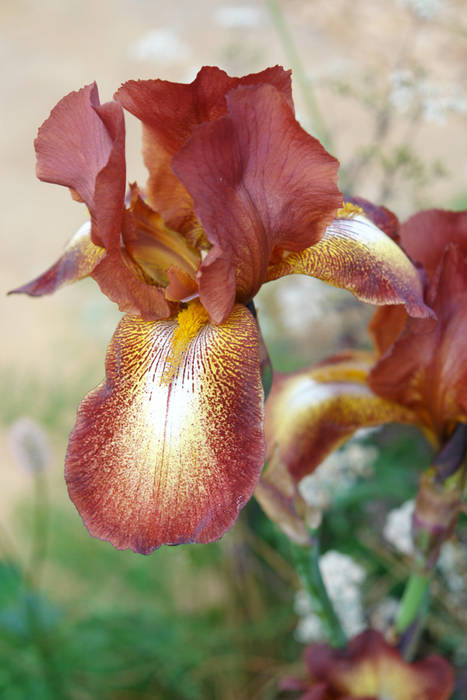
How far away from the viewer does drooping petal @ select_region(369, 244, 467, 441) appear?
0.60 m

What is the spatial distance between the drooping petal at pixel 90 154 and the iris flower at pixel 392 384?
0.26 meters

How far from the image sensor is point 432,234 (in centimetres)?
67

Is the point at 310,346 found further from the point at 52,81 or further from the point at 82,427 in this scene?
the point at 52,81

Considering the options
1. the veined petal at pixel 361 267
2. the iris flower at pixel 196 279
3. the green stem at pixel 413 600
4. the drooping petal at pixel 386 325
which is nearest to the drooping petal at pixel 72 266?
the iris flower at pixel 196 279

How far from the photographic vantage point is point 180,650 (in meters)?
1.27

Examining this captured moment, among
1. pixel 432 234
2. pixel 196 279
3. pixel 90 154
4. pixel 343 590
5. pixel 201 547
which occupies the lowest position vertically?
pixel 201 547

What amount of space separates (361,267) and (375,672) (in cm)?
49

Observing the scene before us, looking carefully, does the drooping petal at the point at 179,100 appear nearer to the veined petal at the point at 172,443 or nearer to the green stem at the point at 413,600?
the veined petal at the point at 172,443

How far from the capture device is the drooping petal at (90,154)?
0.49 metres

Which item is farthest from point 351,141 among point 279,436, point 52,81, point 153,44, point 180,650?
point 279,436

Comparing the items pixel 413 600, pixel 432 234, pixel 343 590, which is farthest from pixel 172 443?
pixel 343 590

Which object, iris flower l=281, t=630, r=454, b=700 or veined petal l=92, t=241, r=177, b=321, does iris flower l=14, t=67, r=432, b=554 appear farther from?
iris flower l=281, t=630, r=454, b=700

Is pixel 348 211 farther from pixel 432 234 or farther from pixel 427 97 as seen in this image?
pixel 427 97

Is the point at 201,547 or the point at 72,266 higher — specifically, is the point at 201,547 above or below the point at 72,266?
below
